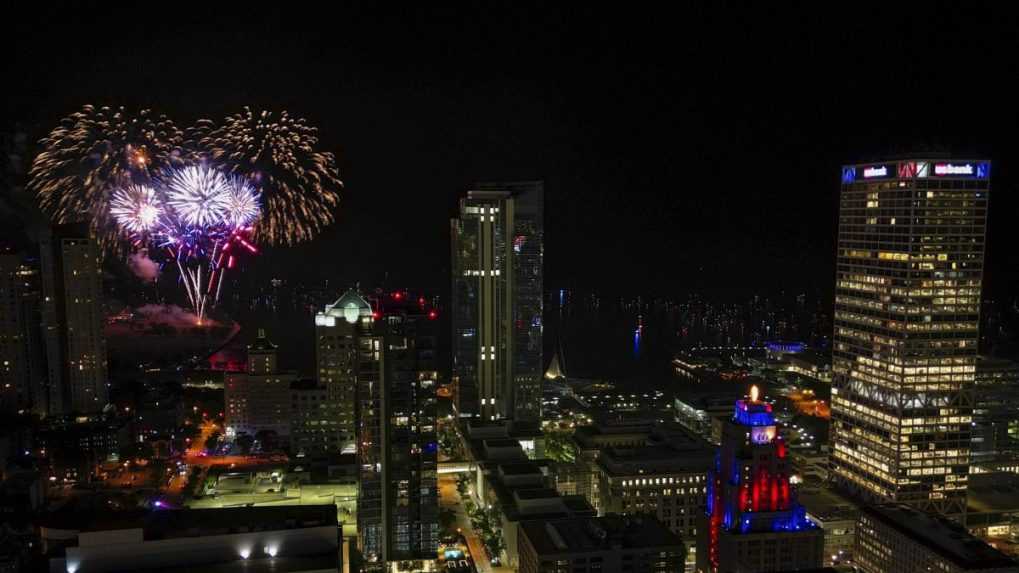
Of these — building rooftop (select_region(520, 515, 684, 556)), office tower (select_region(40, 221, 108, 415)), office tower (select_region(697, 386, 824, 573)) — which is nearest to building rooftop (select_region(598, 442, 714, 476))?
office tower (select_region(697, 386, 824, 573))

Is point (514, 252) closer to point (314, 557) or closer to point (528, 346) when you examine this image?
point (528, 346)

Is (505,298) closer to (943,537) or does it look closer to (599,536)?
(599,536)

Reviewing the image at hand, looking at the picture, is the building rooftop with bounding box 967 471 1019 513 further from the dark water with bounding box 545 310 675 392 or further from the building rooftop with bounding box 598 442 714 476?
the dark water with bounding box 545 310 675 392

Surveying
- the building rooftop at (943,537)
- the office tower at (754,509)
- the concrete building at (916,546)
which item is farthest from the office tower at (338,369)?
the building rooftop at (943,537)

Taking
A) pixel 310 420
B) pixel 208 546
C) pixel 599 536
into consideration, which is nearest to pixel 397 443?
pixel 599 536

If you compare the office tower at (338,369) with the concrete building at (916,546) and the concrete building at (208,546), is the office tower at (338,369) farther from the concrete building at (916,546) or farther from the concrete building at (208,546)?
the concrete building at (916,546)

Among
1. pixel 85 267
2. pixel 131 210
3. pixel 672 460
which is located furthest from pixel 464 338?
pixel 131 210
